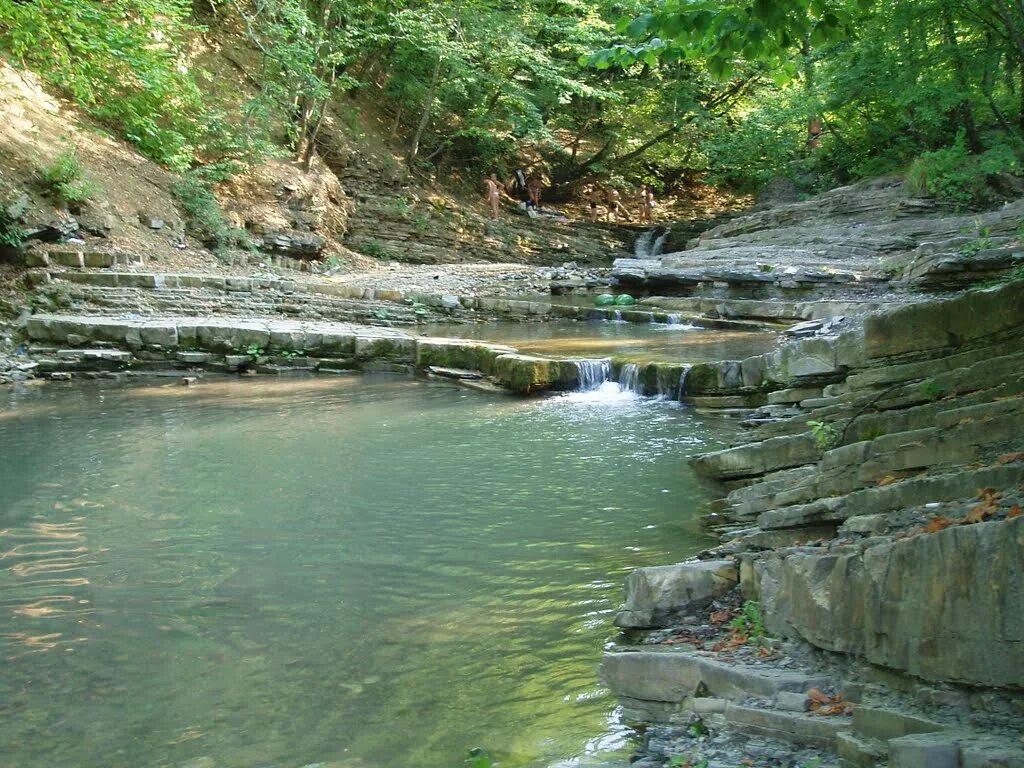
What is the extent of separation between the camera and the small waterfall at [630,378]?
450 inches

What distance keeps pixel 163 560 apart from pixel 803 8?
197 inches

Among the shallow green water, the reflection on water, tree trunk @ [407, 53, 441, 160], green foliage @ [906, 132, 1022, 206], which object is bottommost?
the shallow green water

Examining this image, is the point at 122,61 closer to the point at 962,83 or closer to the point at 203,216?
the point at 203,216

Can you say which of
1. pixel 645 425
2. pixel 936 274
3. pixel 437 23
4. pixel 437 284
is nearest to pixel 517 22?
pixel 437 23

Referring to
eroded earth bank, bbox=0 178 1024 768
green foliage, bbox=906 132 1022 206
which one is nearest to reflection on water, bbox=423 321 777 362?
eroded earth bank, bbox=0 178 1024 768

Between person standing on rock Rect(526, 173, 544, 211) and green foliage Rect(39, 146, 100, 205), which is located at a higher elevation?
person standing on rock Rect(526, 173, 544, 211)

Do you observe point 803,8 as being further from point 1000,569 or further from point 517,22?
point 517,22

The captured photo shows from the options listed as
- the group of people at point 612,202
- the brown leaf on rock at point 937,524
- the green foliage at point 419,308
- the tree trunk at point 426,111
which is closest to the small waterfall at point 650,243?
the group of people at point 612,202

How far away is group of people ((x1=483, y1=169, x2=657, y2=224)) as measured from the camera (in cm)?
2994

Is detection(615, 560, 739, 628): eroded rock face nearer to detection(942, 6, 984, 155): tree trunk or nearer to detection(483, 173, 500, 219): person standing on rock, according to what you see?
detection(942, 6, 984, 155): tree trunk

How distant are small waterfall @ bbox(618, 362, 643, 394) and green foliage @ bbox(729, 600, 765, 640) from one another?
748 centimetres

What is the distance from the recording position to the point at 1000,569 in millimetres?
2582

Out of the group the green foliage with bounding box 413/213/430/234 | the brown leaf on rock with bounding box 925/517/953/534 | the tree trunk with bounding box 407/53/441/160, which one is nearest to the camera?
the brown leaf on rock with bounding box 925/517/953/534

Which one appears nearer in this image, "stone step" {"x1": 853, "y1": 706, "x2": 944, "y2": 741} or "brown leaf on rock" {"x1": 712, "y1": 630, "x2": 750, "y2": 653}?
"stone step" {"x1": 853, "y1": 706, "x2": 944, "y2": 741}
